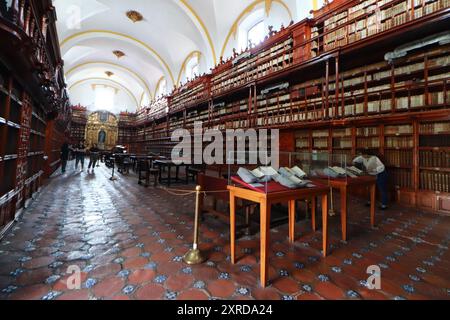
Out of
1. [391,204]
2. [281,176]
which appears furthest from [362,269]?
[391,204]

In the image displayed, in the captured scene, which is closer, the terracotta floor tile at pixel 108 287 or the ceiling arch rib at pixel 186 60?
the terracotta floor tile at pixel 108 287

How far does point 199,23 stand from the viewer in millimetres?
10367

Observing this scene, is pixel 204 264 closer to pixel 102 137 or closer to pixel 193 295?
pixel 193 295

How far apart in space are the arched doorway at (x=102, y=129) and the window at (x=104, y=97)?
188 centimetres

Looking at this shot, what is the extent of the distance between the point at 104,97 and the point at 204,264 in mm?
28465

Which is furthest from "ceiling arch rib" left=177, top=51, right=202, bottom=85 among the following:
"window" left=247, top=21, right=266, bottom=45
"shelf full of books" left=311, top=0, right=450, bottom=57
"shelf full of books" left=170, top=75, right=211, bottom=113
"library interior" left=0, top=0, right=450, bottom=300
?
"shelf full of books" left=311, top=0, right=450, bottom=57

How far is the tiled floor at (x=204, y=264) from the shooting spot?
1.46m

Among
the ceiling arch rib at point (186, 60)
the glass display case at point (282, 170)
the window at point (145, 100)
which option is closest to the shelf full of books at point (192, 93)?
the ceiling arch rib at point (186, 60)

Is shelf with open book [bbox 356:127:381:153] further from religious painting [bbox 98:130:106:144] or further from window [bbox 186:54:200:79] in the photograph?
religious painting [bbox 98:130:106:144]

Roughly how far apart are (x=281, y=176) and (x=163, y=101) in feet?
50.4

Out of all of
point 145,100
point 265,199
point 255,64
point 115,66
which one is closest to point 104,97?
point 145,100

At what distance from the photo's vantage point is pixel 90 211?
11.0ft

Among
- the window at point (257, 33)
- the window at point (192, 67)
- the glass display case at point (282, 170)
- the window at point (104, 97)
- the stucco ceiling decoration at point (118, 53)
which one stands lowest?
the glass display case at point (282, 170)

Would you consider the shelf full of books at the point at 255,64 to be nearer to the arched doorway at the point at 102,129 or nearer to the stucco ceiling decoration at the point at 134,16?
the stucco ceiling decoration at the point at 134,16
